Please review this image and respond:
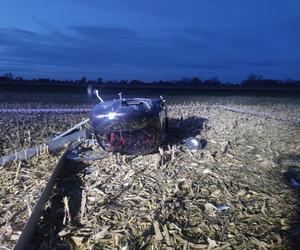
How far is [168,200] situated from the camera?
755 cm

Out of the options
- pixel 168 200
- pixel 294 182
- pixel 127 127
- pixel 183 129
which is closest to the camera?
pixel 168 200

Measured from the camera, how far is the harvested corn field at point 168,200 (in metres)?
6.36

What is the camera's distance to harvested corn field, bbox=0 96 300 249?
6.36m

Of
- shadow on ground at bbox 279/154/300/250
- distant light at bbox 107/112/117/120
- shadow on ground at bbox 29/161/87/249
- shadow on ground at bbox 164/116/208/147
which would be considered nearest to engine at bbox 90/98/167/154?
distant light at bbox 107/112/117/120

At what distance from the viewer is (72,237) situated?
20.9 ft

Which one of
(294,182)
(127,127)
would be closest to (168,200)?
(127,127)

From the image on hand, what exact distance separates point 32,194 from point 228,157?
185 inches

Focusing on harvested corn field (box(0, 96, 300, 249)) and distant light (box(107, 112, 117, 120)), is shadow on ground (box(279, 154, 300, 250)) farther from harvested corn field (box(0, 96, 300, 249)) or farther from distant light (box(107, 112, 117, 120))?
distant light (box(107, 112, 117, 120))

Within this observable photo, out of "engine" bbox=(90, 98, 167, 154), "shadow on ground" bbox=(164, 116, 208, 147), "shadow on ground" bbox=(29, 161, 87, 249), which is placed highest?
"engine" bbox=(90, 98, 167, 154)

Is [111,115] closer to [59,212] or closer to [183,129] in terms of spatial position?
[59,212]

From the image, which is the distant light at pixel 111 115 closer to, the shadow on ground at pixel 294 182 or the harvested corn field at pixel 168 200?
the harvested corn field at pixel 168 200

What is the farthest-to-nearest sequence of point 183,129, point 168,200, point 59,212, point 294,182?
1. point 183,129
2. point 294,182
3. point 168,200
4. point 59,212

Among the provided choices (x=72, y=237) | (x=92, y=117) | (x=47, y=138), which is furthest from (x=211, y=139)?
(x=72, y=237)

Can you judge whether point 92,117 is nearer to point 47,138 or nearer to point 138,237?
point 47,138
